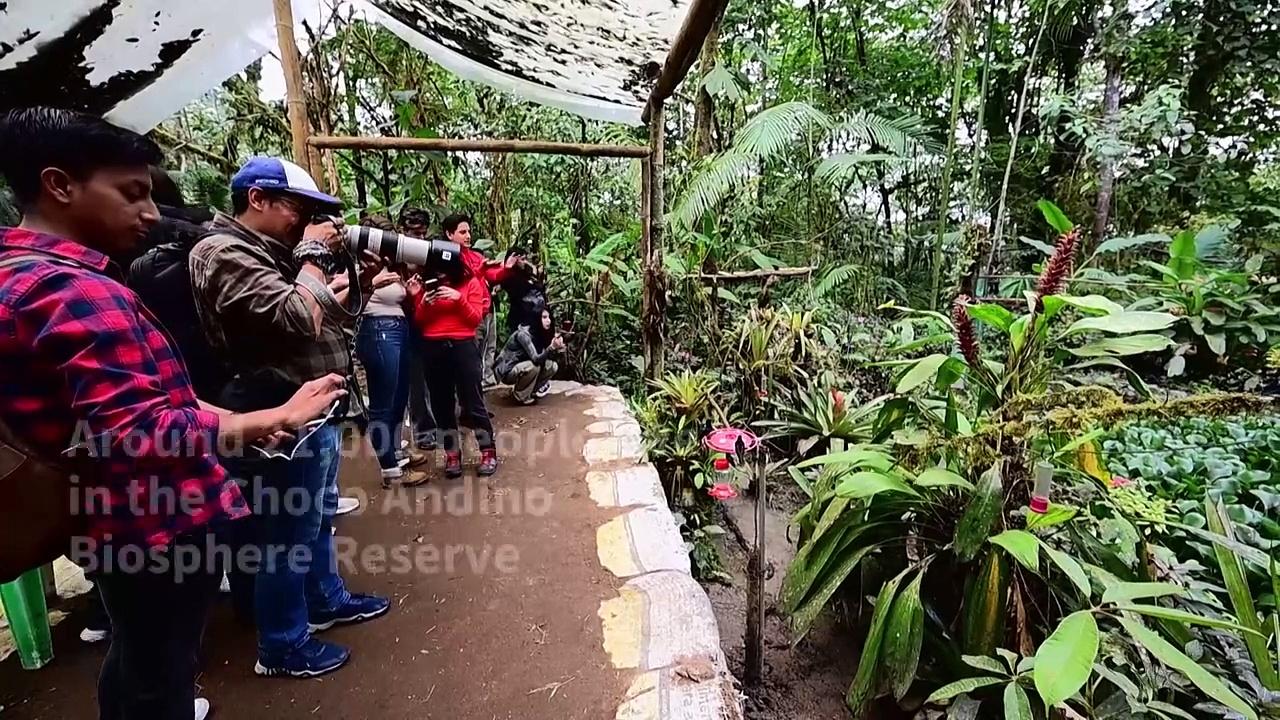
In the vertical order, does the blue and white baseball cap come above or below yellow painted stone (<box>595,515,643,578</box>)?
above

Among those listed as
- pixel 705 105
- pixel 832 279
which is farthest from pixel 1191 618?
pixel 705 105

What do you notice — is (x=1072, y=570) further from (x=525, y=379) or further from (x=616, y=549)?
(x=525, y=379)

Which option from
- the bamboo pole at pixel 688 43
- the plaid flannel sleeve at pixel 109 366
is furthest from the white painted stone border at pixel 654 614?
the bamboo pole at pixel 688 43

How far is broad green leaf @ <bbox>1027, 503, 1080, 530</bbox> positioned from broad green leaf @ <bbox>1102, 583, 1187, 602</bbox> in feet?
0.65

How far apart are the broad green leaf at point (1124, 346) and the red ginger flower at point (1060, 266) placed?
0.20 m

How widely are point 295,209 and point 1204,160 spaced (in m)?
7.85

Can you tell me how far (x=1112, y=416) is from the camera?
144 cm

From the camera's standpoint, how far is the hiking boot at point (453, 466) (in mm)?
2970

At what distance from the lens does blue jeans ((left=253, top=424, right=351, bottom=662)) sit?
1.48 meters

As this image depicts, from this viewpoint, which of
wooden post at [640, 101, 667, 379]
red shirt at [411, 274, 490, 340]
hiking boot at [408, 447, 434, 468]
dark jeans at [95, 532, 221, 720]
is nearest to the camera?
dark jeans at [95, 532, 221, 720]

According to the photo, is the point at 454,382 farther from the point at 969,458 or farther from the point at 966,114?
the point at 966,114

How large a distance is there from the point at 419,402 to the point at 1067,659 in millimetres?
2862

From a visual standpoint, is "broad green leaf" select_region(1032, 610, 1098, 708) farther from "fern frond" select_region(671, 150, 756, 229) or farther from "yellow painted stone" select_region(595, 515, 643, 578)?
"fern frond" select_region(671, 150, 756, 229)

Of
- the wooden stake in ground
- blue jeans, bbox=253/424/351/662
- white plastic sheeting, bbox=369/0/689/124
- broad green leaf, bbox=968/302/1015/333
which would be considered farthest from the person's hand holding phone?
white plastic sheeting, bbox=369/0/689/124
